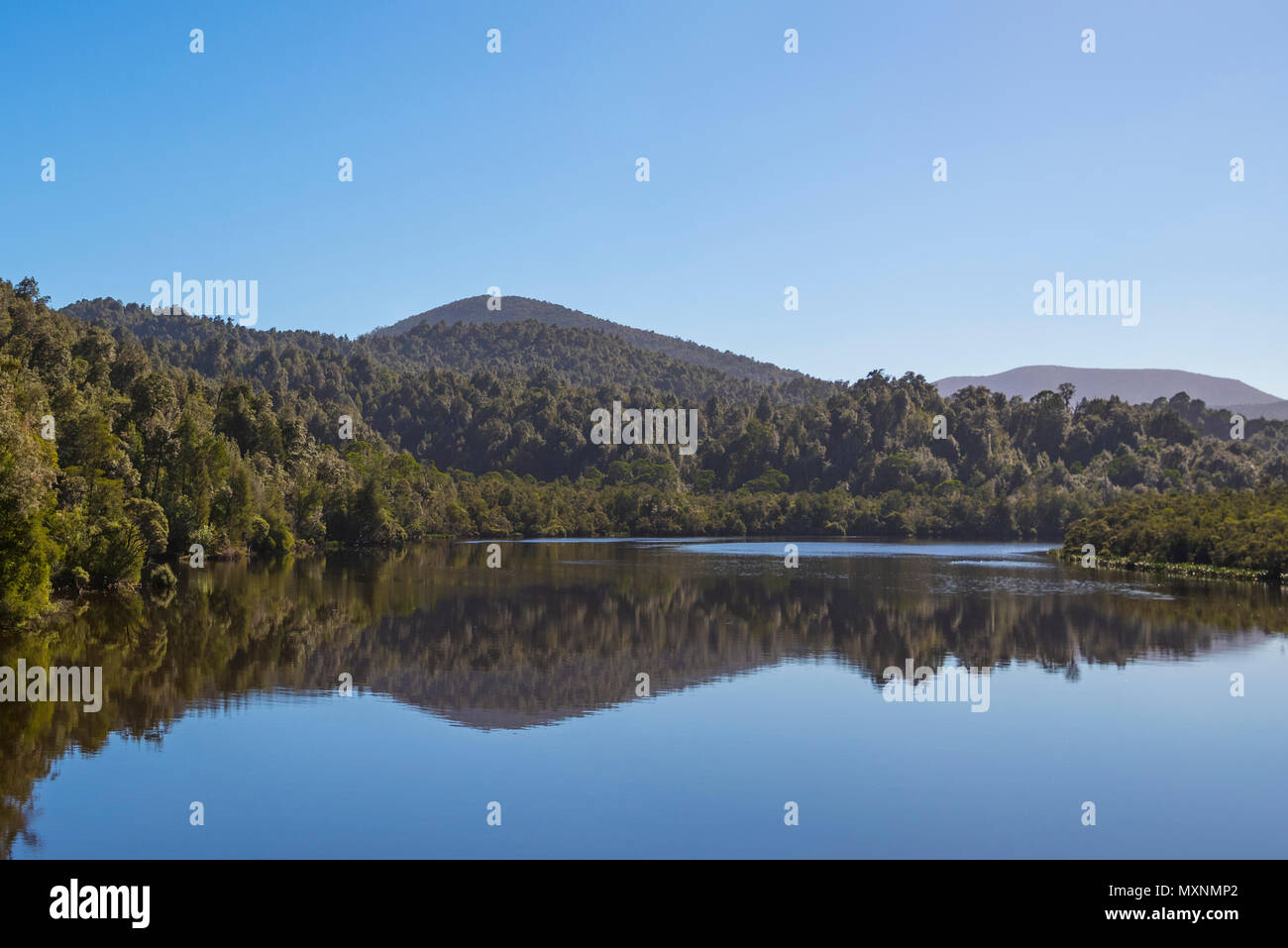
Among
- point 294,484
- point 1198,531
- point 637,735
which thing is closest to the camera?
point 637,735

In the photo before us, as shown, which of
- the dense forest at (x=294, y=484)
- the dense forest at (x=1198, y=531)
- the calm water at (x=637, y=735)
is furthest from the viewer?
the dense forest at (x=1198, y=531)

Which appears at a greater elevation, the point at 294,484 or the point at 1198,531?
the point at 294,484

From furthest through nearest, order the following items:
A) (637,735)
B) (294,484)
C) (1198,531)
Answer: (294,484), (1198,531), (637,735)

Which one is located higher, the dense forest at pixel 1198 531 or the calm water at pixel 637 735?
the dense forest at pixel 1198 531

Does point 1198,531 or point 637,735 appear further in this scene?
point 1198,531

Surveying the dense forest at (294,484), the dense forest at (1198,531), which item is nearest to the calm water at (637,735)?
the dense forest at (294,484)

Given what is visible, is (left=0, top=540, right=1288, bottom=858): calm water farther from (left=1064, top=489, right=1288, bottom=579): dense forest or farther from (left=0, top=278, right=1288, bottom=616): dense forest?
(left=1064, top=489, right=1288, bottom=579): dense forest

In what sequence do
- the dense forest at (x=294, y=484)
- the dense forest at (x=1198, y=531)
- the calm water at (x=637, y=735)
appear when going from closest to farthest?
the calm water at (x=637, y=735)
the dense forest at (x=294, y=484)
the dense forest at (x=1198, y=531)

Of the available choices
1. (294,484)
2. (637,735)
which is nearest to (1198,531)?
(637,735)

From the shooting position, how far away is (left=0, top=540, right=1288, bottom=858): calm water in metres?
17.4

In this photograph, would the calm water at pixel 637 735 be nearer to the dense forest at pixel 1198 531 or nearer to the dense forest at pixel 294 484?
the dense forest at pixel 294 484

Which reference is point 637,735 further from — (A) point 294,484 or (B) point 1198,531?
(A) point 294,484

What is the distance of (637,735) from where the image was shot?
24453 millimetres

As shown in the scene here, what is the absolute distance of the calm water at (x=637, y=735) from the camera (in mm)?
17375
